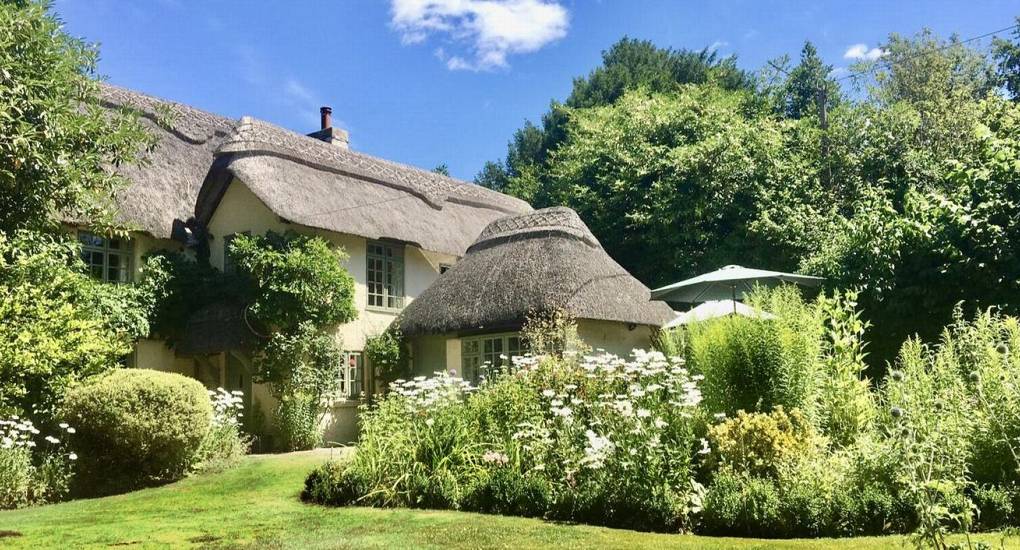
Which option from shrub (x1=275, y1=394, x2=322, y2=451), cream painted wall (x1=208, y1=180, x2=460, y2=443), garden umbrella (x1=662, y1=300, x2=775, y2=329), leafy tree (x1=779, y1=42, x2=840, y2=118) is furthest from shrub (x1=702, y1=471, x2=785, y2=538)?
leafy tree (x1=779, y1=42, x2=840, y2=118)

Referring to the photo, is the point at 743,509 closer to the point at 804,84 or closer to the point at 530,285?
the point at 530,285

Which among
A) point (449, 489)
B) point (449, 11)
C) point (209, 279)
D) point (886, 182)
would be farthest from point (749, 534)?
point (886, 182)

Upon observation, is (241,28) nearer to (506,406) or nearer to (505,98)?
(506,406)

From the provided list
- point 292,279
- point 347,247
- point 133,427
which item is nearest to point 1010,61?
point 347,247

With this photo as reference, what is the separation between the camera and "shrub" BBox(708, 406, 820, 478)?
7078 millimetres

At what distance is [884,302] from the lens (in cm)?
1245

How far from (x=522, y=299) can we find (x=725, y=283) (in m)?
3.80

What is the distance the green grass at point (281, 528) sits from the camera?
6.21 m

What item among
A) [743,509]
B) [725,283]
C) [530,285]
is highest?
[530,285]

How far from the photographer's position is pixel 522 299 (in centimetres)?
1458

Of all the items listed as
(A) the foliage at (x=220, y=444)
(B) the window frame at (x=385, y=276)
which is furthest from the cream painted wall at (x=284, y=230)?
(A) the foliage at (x=220, y=444)

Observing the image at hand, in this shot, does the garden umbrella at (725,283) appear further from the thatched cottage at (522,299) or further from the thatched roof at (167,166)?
the thatched roof at (167,166)

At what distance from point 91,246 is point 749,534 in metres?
13.0

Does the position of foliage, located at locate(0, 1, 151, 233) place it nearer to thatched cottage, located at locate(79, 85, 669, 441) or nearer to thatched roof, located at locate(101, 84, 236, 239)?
thatched roof, located at locate(101, 84, 236, 239)
